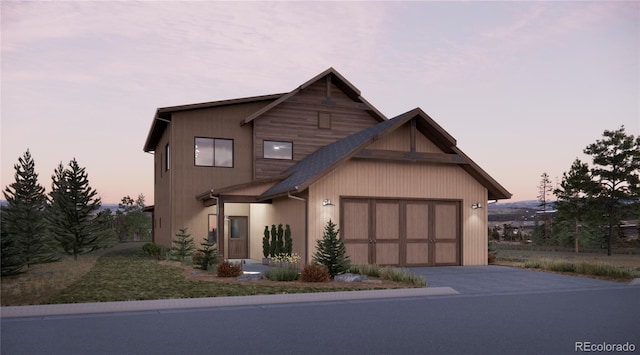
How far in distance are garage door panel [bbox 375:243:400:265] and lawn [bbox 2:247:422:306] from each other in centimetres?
461

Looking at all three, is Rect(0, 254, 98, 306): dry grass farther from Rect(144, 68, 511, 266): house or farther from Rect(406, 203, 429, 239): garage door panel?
Rect(406, 203, 429, 239): garage door panel

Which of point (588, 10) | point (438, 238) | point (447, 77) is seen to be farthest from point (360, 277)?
point (447, 77)

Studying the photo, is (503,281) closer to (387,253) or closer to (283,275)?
(387,253)

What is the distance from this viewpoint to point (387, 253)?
19.3m

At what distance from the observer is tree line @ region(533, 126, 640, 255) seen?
36.1 m

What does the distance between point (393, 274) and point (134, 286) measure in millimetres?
6850

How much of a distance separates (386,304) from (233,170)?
14.8m

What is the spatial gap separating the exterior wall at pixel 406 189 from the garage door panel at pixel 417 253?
1572mm

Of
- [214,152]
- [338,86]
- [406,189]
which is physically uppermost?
[338,86]

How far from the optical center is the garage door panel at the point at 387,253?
1914cm

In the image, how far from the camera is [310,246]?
59.2 ft

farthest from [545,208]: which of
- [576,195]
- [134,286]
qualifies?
[134,286]

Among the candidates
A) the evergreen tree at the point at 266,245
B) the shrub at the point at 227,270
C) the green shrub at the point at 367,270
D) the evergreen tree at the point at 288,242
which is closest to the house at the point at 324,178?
the evergreen tree at the point at 288,242

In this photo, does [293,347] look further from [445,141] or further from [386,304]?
[445,141]
